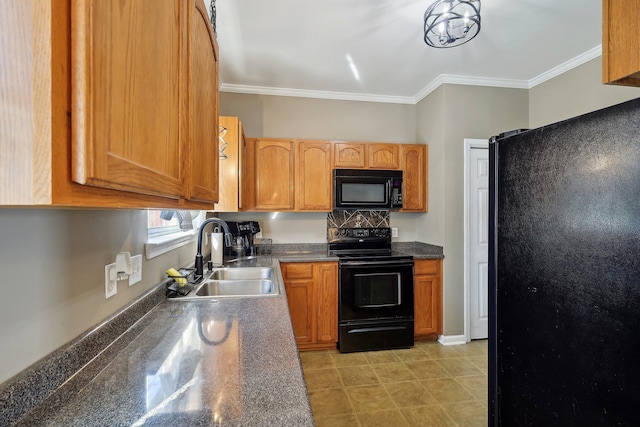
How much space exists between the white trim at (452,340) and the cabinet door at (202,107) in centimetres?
277

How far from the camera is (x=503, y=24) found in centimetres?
223

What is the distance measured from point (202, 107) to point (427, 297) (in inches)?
110

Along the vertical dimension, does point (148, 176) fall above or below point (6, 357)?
above

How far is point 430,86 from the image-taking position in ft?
10.8

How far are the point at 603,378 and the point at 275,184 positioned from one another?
2736mm

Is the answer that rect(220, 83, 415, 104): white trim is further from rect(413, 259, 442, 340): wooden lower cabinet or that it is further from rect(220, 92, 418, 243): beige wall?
rect(413, 259, 442, 340): wooden lower cabinet

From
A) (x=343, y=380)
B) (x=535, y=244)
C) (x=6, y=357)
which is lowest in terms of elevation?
(x=343, y=380)

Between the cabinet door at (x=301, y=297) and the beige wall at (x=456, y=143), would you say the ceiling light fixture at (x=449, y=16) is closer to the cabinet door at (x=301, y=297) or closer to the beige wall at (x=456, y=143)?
the beige wall at (x=456, y=143)

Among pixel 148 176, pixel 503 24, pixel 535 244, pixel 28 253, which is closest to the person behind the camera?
pixel 148 176

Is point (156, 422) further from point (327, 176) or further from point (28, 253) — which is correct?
point (327, 176)

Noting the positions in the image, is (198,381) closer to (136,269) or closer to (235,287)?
(136,269)

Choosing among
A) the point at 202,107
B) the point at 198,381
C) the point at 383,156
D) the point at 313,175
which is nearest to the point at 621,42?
the point at 202,107

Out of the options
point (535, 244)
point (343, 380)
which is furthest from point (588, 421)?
point (343, 380)

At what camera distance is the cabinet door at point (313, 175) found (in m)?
3.20
